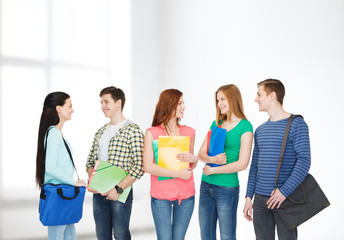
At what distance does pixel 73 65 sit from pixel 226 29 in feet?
5.75

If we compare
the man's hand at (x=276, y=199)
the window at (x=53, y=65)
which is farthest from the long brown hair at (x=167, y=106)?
the window at (x=53, y=65)

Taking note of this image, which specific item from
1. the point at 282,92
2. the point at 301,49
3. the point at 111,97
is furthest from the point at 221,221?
the point at 301,49

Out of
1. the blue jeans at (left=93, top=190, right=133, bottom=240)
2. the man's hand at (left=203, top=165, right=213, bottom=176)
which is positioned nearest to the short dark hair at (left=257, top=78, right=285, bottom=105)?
the man's hand at (left=203, top=165, right=213, bottom=176)

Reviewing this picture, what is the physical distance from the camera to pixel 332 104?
3.28m

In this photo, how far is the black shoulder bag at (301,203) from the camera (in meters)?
1.86

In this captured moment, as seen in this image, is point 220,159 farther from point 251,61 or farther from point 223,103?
point 251,61

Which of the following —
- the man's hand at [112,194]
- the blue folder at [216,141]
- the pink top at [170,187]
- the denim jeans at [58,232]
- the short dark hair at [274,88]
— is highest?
the short dark hair at [274,88]

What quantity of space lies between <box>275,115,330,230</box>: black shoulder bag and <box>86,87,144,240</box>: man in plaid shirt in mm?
864

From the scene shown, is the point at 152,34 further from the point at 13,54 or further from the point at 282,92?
the point at 282,92

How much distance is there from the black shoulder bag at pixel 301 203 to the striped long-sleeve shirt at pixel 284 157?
0.04 metres

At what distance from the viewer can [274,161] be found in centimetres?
195

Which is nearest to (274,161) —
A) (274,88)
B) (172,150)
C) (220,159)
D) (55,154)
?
(220,159)

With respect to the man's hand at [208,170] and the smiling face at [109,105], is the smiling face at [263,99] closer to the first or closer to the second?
the man's hand at [208,170]

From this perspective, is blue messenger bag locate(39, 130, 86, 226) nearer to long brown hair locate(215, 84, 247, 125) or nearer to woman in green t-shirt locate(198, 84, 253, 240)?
woman in green t-shirt locate(198, 84, 253, 240)
